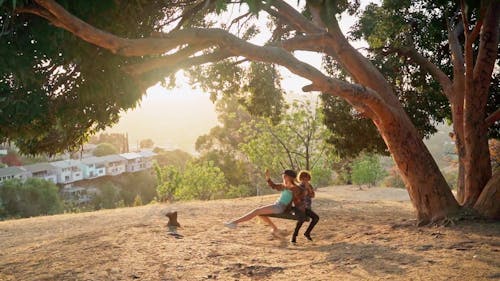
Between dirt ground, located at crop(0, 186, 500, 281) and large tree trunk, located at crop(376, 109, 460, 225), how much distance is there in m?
0.62

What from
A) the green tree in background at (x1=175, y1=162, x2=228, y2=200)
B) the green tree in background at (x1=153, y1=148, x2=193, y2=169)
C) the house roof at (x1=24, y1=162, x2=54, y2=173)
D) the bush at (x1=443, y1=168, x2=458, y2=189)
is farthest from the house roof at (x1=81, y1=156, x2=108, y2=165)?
the bush at (x1=443, y1=168, x2=458, y2=189)

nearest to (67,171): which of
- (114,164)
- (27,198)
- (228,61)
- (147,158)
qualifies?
(114,164)

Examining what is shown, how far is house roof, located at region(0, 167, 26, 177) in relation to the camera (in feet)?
150

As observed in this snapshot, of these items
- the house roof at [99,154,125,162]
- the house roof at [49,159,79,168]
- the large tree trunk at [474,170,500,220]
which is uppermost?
the house roof at [99,154,125,162]

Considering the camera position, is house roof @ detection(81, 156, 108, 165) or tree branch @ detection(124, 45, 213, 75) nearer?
tree branch @ detection(124, 45, 213, 75)

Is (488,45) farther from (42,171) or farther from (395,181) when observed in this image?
(42,171)

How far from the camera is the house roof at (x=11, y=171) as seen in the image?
45.6 metres

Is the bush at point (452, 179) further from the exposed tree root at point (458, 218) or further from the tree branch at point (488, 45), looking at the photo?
the exposed tree root at point (458, 218)

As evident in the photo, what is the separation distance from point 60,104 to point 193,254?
3.21m

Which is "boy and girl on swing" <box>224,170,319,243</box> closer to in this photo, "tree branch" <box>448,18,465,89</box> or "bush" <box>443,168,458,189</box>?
"tree branch" <box>448,18,465,89</box>

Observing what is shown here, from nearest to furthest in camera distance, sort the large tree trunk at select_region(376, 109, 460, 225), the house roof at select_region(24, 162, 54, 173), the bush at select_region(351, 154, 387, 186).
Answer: the large tree trunk at select_region(376, 109, 460, 225) < the bush at select_region(351, 154, 387, 186) < the house roof at select_region(24, 162, 54, 173)

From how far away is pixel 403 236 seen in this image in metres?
8.12

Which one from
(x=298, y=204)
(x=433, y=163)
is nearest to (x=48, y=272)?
(x=298, y=204)

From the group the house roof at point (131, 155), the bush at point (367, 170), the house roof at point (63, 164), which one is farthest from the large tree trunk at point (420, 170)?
the house roof at point (131, 155)
